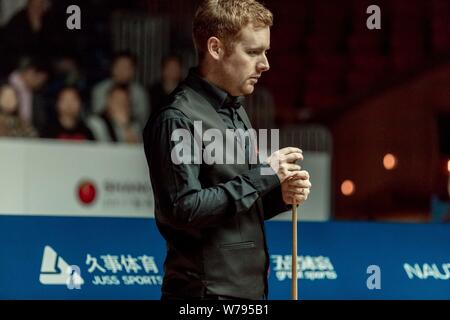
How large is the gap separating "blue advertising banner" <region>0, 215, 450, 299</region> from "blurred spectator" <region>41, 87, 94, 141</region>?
2.40 metres

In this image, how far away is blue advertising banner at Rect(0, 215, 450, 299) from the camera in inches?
176

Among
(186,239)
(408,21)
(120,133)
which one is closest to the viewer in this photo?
(186,239)

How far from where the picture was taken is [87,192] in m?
6.14

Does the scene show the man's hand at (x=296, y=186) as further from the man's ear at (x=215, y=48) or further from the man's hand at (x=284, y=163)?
the man's ear at (x=215, y=48)

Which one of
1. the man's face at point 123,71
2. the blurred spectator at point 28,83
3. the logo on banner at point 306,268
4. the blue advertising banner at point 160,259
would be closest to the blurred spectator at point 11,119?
the blurred spectator at point 28,83

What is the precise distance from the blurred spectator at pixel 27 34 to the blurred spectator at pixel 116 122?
68cm

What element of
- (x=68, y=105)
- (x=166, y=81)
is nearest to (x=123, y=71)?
(x=166, y=81)

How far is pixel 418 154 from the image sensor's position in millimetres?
7711

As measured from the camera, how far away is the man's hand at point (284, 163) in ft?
10.0

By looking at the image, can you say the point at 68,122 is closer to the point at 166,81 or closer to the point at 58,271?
the point at 166,81

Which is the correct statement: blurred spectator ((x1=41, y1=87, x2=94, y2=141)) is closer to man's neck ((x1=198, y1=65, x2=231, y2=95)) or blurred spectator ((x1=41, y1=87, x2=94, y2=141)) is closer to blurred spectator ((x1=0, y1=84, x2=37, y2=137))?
blurred spectator ((x1=0, y1=84, x2=37, y2=137))
